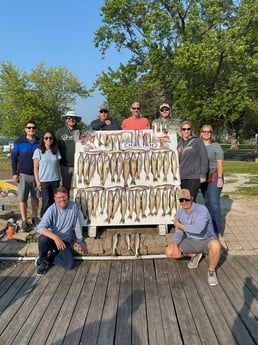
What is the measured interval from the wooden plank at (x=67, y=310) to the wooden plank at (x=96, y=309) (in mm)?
184

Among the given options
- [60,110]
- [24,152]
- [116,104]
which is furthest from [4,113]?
[24,152]

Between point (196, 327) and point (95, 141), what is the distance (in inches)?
133

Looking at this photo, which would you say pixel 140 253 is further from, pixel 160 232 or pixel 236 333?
pixel 236 333

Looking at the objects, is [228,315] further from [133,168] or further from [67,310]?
[133,168]

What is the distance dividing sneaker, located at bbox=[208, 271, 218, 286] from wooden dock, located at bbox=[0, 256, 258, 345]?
69 millimetres

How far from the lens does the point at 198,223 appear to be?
167 inches

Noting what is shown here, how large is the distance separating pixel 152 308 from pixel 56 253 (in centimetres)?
176

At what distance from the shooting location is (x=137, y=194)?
5.49m

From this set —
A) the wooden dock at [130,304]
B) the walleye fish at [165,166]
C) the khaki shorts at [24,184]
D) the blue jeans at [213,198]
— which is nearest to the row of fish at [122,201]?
the walleye fish at [165,166]

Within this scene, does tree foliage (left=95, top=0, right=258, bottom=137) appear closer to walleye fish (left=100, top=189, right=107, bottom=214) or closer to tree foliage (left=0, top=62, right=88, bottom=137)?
tree foliage (left=0, top=62, right=88, bottom=137)

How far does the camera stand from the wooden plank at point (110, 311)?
3004 millimetres

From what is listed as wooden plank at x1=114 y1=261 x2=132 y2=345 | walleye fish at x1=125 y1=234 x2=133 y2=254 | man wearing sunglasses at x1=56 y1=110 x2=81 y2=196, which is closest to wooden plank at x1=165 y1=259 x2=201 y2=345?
wooden plank at x1=114 y1=261 x2=132 y2=345

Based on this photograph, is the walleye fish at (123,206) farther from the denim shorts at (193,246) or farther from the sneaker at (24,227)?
the sneaker at (24,227)

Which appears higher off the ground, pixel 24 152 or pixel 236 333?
pixel 24 152
